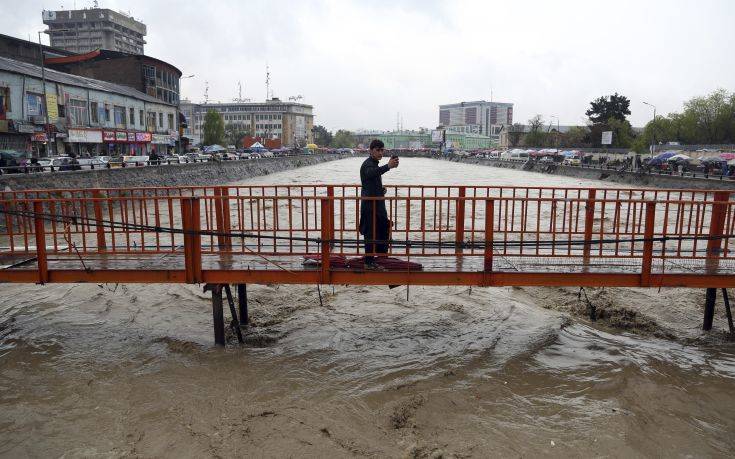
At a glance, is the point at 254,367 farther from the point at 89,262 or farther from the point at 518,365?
the point at 518,365

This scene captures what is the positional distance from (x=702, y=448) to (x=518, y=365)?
7.55ft

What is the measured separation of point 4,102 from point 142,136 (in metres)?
19.1

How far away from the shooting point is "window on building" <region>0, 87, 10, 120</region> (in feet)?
104

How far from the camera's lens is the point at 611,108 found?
281 feet

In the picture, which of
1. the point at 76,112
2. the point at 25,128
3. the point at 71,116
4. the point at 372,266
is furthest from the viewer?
the point at 76,112

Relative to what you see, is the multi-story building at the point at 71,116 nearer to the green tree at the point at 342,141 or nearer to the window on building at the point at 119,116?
the window on building at the point at 119,116

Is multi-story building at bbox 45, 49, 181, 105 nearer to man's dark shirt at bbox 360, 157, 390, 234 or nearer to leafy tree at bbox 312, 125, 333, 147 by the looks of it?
man's dark shirt at bbox 360, 157, 390, 234

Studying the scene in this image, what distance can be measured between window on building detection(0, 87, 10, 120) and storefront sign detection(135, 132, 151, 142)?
17.6 m

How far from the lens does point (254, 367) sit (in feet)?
23.1

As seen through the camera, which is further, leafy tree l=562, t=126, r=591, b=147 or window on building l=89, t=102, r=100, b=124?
leafy tree l=562, t=126, r=591, b=147

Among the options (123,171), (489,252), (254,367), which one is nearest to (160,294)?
(254,367)

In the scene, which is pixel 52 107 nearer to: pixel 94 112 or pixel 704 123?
pixel 94 112

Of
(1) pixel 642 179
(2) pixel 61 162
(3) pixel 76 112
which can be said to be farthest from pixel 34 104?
(1) pixel 642 179

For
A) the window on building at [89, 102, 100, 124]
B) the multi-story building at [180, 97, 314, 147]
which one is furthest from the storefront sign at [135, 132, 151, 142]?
the multi-story building at [180, 97, 314, 147]
